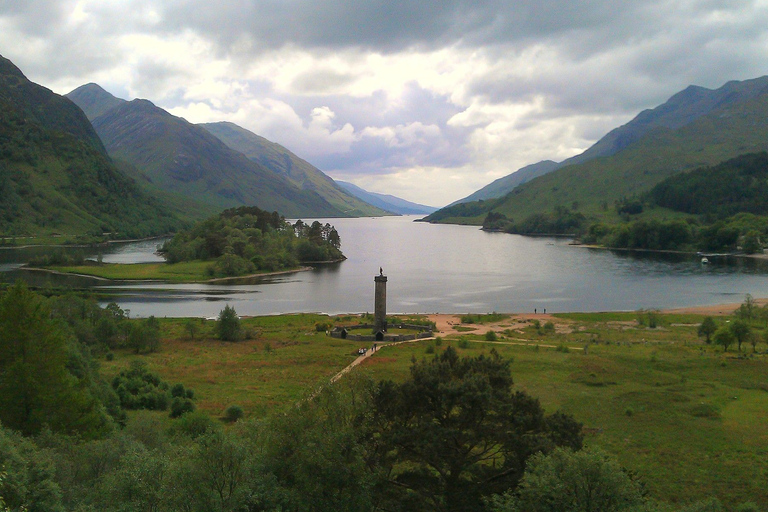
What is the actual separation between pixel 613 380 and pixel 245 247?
132478mm

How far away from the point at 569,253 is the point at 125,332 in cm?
16108

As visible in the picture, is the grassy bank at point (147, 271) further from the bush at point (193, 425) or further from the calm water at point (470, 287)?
the bush at point (193, 425)

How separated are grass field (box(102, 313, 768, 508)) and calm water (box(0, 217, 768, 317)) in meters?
23.9

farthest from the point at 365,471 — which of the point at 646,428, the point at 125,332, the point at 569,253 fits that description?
the point at 569,253

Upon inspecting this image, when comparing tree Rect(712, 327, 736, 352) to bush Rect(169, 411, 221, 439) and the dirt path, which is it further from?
bush Rect(169, 411, 221, 439)

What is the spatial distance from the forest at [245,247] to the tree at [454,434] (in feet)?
415

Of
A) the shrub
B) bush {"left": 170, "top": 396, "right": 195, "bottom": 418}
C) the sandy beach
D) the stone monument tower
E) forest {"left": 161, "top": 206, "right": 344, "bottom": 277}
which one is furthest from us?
forest {"left": 161, "top": 206, "right": 344, "bottom": 277}

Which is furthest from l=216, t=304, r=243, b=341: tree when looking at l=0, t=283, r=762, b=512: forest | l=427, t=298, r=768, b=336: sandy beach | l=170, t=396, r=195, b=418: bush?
l=0, t=283, r=762, b=512: forest

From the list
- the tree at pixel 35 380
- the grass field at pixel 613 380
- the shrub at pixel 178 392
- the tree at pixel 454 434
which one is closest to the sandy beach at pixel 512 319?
the grass field at pixel 613 380

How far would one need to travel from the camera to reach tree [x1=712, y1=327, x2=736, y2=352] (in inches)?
2185

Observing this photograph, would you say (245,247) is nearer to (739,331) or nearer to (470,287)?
(470,287)

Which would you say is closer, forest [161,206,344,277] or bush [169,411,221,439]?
bush [169,411,221,439]

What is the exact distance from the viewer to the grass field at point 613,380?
27688 mm

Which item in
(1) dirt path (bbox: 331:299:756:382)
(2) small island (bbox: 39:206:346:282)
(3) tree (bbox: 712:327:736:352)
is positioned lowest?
(1) dirt path (bbox: 331:299:756:382)
